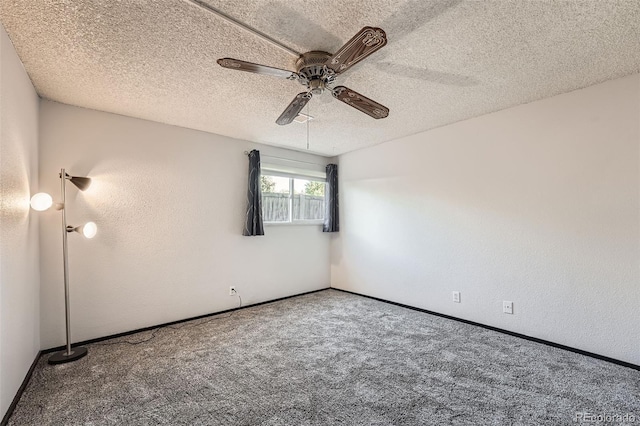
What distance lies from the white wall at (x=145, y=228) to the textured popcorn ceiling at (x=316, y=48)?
0.37 metres

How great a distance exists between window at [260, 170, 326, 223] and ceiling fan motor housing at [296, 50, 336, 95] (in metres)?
2.46

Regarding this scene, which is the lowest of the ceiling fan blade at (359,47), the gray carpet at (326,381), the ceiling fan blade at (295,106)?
the gray carpet at (326,381)

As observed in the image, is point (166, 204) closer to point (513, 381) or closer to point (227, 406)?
point (227, 406)

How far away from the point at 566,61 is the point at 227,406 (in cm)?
334

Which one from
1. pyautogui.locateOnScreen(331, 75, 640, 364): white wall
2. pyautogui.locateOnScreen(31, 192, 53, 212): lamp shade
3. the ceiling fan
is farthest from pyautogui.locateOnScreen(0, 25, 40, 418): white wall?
pyautogui.locateOnScreen(331, 75, 640, 364): white wall

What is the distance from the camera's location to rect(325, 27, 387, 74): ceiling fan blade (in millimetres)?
1386

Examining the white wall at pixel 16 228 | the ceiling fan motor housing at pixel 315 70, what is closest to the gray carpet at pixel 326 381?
the white wall at pixel 16 228

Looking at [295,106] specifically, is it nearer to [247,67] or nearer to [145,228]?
[247,67]

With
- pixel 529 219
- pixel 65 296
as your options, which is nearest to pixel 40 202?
pixel 65 296

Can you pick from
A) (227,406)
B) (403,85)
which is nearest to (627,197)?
(403,85)

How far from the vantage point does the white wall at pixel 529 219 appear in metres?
2.43

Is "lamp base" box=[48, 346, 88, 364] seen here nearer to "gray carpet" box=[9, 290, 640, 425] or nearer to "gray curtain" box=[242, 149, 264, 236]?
"gray carpet" box=[9, 290, 640, 425]

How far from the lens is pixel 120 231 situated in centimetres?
310

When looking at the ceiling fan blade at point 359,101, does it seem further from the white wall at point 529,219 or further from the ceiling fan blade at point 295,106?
the white wall at point 529,219
